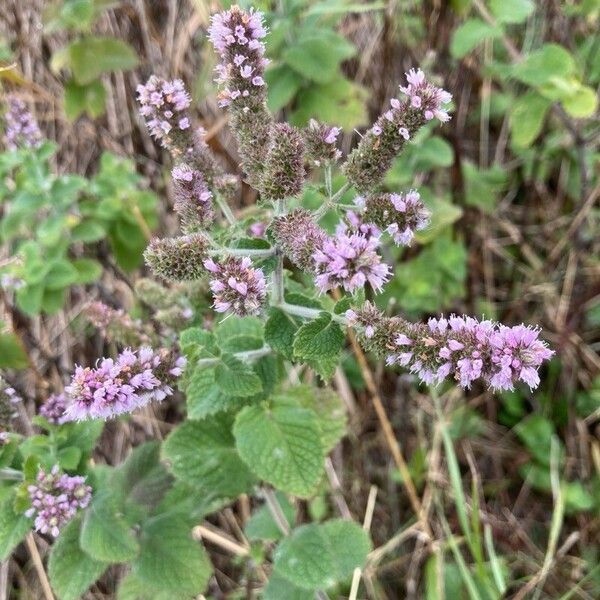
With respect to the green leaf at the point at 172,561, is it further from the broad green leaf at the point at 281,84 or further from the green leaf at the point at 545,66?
the green leaf at the point at 545,66

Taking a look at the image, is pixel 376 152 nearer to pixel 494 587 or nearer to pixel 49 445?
pixel 49 445

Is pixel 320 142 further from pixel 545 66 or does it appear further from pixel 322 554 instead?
pixel 545 66

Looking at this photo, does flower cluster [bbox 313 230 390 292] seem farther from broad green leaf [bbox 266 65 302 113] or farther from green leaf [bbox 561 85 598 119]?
green leaf [bbox 561 85 598 119]

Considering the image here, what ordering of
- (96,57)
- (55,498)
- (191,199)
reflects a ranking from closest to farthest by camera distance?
(191,199) → (55,498) → (96,57)

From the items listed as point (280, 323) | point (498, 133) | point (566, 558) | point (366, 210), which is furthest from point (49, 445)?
point (498, 133)

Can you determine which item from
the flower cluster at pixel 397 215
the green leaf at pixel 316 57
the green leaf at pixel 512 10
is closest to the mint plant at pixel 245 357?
the flower cluster at pixel 397 215

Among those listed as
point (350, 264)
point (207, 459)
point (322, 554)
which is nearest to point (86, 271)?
point (207, 459)
